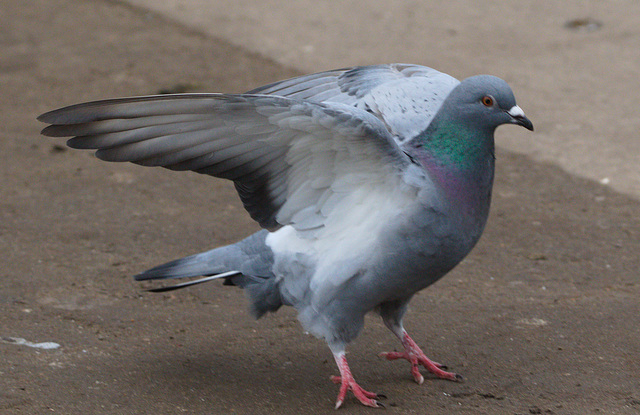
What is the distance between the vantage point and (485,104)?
314cm

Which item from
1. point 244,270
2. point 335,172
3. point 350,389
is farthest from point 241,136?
point 350,389

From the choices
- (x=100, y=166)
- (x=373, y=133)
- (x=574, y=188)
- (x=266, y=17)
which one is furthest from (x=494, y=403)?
(x=266, y=17)

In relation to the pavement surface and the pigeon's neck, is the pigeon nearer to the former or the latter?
the pigeon's neck

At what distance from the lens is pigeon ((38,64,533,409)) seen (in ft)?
9.45

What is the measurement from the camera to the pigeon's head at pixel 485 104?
3.13 m

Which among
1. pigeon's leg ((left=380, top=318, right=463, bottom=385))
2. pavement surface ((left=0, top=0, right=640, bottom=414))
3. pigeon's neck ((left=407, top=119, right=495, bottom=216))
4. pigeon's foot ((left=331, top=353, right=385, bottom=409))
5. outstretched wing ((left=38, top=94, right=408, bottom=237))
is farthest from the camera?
pigeon's leg ((left=380, top=318, right=463, bottom=385))

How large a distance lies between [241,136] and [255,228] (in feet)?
6.83

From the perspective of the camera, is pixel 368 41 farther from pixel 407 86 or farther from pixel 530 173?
pixel 407 86

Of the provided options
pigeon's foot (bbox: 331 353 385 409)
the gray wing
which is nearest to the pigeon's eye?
the gray wing

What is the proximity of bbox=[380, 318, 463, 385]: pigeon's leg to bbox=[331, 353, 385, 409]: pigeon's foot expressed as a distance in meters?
0.24

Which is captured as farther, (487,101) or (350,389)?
(350,389)

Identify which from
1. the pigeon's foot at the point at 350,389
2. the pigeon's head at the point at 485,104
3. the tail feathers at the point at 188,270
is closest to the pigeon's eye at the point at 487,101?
the pigeon's head at the point at 485,104

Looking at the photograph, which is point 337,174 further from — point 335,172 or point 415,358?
point 415,358

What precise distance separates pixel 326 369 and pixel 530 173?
8.88ft
